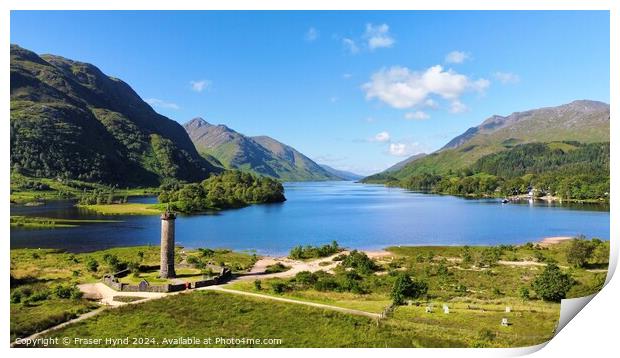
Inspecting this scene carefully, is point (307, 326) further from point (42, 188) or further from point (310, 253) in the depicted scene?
point (42, 188)

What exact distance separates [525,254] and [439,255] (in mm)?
10838

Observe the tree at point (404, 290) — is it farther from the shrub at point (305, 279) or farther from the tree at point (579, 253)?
the tree at point (579, 253)

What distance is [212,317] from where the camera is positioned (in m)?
30.0

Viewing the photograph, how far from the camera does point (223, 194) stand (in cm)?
15138

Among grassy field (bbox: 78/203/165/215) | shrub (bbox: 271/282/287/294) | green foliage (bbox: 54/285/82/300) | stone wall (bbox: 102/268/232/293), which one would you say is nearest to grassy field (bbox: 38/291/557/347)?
stone wall (bbox: 102/268/232/293)

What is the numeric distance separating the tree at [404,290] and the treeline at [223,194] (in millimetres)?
94771

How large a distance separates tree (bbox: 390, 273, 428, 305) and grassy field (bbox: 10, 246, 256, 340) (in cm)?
1700

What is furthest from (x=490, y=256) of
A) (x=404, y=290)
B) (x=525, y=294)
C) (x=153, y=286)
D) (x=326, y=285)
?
(x=153, y=286)

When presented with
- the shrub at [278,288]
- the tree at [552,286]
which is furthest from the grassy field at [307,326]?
the shrub at [278,288]

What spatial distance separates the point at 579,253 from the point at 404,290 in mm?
27375

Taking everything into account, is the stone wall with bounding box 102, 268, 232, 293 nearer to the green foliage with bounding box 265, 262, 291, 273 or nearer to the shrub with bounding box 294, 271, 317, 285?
the shrub with bounding box 294, 271, 317, 285
